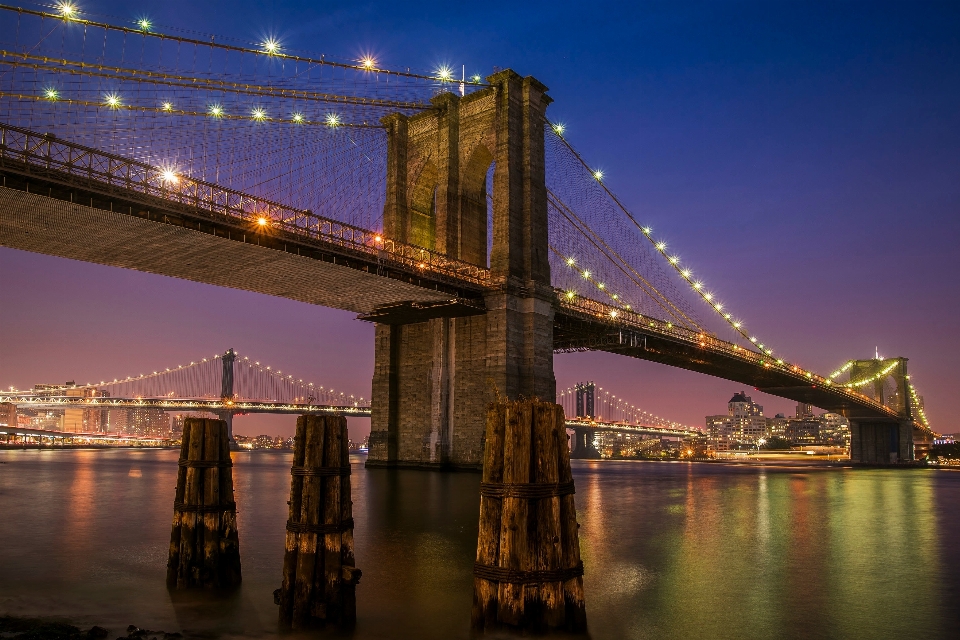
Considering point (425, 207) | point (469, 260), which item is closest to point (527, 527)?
point (469, 260)

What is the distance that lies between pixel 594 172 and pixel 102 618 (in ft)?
192

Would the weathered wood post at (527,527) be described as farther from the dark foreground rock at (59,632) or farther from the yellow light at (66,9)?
the yellow light at (66,9)

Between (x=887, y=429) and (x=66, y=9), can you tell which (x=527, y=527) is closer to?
(x=66, y=9)

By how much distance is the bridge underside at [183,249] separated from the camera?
29328 millimetres

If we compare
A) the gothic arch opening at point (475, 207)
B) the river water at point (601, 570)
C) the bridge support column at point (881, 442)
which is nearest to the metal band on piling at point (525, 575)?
the river water at point (601, 570)

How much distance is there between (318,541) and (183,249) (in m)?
29.8

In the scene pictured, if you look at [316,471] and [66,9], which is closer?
[316,471]

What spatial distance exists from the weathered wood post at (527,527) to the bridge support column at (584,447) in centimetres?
13937

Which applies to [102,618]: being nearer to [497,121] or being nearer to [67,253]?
[67,253]

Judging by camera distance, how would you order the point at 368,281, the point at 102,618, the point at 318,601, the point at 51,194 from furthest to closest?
the point at 368,281 < the point at 51,194 < the point at 102,618 < the point at 318,601

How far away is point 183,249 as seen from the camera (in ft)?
115

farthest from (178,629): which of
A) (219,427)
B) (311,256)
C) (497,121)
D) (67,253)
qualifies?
(497,121)

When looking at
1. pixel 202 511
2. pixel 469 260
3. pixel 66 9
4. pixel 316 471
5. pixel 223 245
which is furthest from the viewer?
pixel 469 260

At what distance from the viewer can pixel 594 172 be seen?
63.8 metres
